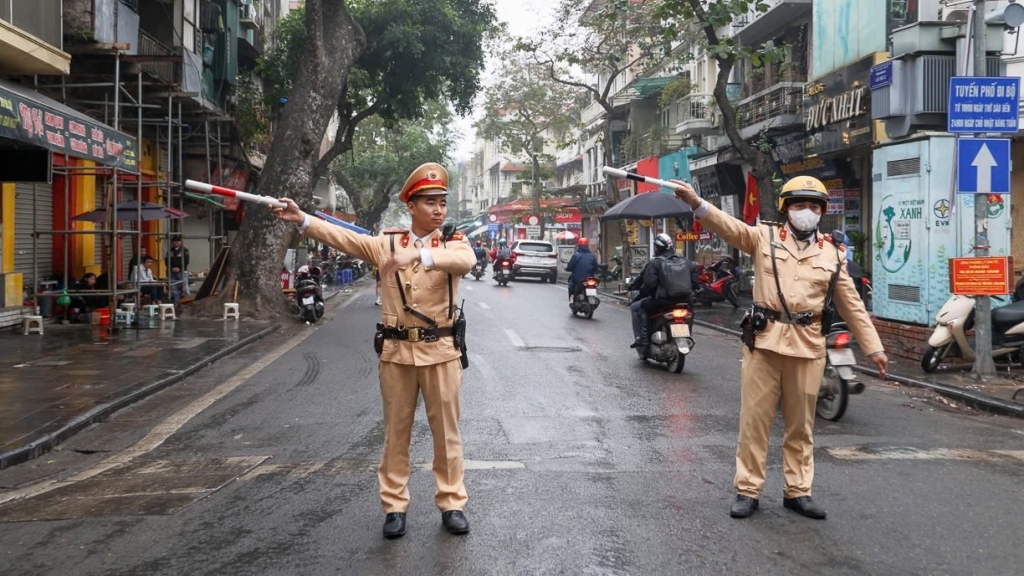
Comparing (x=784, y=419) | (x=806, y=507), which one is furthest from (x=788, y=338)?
(x=806, y=507)

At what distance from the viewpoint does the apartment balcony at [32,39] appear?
13.1 metres

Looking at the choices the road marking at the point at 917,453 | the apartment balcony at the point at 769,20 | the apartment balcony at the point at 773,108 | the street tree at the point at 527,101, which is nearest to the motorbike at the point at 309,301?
the apartment balcony at the point at 773,108

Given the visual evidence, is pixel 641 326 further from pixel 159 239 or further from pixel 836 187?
pixel 159 239

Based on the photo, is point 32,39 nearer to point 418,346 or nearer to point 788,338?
point 418,346

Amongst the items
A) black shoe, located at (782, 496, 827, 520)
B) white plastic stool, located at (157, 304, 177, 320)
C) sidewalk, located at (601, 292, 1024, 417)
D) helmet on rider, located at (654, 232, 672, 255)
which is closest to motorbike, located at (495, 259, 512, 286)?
white plastic stool, located at (157, 304, 177, 320)

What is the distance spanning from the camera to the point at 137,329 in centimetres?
1538

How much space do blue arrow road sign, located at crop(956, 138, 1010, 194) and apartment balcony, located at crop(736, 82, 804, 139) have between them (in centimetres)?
1122

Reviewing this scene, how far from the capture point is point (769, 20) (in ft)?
78.6

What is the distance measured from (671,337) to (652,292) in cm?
69

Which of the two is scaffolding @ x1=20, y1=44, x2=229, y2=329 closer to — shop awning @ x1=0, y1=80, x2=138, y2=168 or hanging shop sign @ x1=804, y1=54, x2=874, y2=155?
shop awning @ x1=0, y1=80, x2=138, y2=168

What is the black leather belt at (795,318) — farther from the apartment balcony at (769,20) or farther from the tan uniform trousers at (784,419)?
the apartment balcony at (769,20)

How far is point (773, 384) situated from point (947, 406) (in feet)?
16.9

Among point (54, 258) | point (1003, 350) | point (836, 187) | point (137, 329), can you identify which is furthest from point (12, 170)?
point (836, 187)

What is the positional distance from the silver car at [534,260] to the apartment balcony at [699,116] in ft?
26.9
